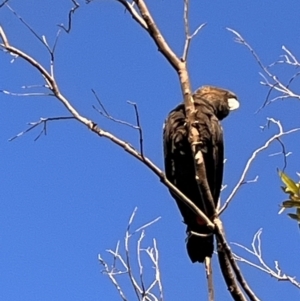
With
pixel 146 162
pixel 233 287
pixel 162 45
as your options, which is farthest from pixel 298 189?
pixel 162 45

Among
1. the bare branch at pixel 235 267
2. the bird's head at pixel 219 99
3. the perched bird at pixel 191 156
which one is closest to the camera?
the bare branch at pixel 235 267

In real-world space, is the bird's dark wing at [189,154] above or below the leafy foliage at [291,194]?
above

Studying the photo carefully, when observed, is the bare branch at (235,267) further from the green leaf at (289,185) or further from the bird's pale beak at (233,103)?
the bird's pale beak at (233,103)

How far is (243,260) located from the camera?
10.5 ft

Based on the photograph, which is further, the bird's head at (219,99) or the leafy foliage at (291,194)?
the bird's head at (219,99)

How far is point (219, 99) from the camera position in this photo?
443cm

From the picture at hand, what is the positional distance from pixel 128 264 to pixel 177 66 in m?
1.06

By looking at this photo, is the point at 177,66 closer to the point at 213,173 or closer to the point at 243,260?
the point at 243,260

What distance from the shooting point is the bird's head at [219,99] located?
14.3 ft

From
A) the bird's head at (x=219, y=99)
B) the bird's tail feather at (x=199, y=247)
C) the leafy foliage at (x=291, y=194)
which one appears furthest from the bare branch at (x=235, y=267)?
the bird's head at (x=219, y=99)

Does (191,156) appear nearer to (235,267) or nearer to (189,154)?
(189,154)

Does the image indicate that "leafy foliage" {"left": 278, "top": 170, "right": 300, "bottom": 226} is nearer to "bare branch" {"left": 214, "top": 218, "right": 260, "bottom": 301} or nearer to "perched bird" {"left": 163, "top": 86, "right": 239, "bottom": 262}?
"bare branch" {"left": 214, "top": 218, "right": 260, "bottom": 301}

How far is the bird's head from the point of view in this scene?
4350mm

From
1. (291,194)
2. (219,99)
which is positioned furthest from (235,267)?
(219,99)
